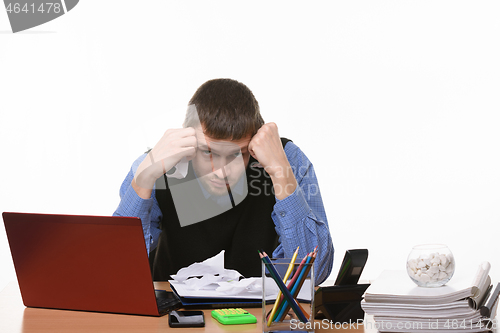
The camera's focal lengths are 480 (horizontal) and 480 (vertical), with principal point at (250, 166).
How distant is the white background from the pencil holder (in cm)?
195

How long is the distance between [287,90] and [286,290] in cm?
202

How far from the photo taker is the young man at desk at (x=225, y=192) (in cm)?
124

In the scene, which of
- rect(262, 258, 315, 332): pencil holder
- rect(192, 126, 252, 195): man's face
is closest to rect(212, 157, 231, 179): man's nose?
rect(192, 126, 252, 195): man's face

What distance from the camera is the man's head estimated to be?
4.13ft

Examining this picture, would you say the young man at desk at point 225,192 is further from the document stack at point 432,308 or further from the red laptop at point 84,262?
the document stack at point 432,308

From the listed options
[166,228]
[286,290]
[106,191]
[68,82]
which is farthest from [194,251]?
[68,82]

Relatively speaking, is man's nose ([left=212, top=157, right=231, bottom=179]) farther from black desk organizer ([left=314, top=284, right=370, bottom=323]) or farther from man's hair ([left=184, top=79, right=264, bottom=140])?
black desk organizer ([left=314, top=284, right=370, bottom=323])

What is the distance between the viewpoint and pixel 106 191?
106 inches

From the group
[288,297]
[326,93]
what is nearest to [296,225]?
[288,297]

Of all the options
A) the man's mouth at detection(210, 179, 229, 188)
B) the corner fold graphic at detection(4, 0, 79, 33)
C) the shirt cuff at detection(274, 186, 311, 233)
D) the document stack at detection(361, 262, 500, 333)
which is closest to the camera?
the document stack at detection(361, 262, 500, 333)

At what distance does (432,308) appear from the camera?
2.35 ft

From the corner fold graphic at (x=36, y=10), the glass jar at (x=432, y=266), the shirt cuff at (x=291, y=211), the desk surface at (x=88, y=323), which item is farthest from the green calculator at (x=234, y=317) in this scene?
the corner fold graphic at (x=36, y=10)

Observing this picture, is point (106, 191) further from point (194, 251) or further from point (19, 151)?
point (194, 251)

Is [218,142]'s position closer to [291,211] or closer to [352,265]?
[291,211]
